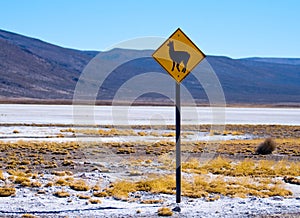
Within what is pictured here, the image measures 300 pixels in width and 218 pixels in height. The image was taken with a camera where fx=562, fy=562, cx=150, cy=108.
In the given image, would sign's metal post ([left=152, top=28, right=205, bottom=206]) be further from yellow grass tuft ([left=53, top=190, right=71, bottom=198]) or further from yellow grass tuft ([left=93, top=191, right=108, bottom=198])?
yellow grass tuft ([left=53, top=190, right=71, bottom=198])

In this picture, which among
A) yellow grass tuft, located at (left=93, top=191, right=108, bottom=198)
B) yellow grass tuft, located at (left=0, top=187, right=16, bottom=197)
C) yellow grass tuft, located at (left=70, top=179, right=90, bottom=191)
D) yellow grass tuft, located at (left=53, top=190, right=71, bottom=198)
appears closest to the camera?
yellow grass tuft, located at (left=0, top=187, right=16, bottom=197)

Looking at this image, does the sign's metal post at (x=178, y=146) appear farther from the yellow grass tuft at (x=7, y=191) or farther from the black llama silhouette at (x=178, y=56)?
the yellow grass tuft at (x=7, y=191)

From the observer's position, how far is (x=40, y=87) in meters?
156

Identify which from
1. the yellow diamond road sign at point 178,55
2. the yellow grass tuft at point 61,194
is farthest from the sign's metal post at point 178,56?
the yellow grass tuft at point 61,194

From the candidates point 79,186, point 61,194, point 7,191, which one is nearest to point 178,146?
point 61,194

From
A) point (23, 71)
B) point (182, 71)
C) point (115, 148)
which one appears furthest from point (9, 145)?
point (23, 71)

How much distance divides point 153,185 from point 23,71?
159 m

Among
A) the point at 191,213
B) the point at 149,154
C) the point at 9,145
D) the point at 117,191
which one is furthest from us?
the point at 9,145


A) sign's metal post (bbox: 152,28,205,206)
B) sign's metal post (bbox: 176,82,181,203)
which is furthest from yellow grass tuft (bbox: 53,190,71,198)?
→ sign's metal post (bbox: 152,28,205,206)

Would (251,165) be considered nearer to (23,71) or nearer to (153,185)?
(153,185)

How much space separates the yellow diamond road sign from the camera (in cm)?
1024

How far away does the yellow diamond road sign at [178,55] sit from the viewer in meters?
10.2

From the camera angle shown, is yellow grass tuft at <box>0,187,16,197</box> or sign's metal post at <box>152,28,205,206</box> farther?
yellow grass tuft at <box>0,187,16,197</box>

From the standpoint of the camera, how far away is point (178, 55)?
33.8 feet
